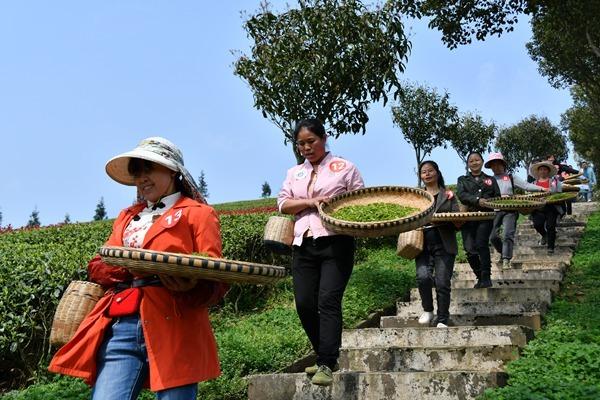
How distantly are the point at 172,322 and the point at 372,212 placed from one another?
2.27 meters

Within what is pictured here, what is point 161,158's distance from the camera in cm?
310

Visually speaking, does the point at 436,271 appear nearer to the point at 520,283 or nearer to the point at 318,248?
the point at 318,248

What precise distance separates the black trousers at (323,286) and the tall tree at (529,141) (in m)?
46.9

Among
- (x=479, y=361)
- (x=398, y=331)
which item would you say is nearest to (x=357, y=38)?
(x=398, y=331)

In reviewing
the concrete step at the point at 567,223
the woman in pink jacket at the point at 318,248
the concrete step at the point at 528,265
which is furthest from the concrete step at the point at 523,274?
the concrete step at the point at 567,223

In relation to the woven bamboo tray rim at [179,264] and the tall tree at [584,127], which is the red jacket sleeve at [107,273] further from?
the tall tree at [584,127]

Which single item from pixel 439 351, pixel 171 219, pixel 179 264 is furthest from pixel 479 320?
pixel 179 264

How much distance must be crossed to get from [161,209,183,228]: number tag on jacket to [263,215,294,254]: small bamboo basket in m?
1.75

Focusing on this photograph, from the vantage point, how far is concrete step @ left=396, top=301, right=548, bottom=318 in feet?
24.2

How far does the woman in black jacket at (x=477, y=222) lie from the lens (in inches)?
327

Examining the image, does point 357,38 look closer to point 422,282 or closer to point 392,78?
point 392,78

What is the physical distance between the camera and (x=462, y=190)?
8430 mm

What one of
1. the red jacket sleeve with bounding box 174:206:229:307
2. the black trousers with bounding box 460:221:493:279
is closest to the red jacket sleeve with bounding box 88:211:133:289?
the red jacket sleeve with bounding box 174:206:229:307

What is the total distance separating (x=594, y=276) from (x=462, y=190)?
2.66 meters
